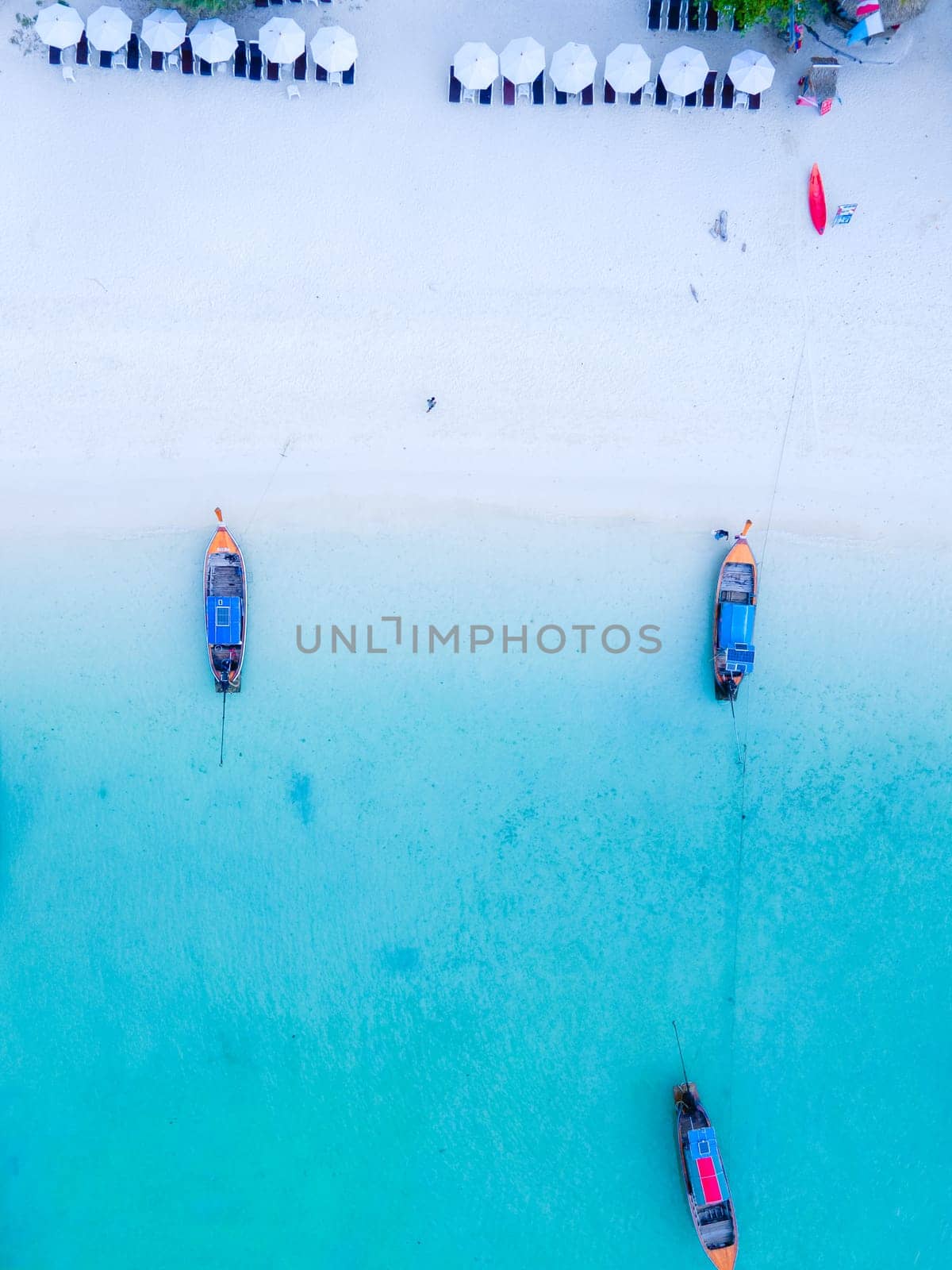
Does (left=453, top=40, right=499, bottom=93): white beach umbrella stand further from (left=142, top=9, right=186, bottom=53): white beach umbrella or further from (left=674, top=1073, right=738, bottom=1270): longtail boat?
(left=674, top=1073, right=738, bottom=1270): longtail boat

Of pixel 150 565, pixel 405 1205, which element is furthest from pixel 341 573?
pixel 405 1205

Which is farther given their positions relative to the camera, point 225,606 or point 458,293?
point 458,293

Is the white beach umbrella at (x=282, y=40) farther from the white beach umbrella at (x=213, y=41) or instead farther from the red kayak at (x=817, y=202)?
the red kayak at (x=817, y=202)

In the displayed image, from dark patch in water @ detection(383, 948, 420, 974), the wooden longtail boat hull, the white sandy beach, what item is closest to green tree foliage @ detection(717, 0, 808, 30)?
the white sandy beach

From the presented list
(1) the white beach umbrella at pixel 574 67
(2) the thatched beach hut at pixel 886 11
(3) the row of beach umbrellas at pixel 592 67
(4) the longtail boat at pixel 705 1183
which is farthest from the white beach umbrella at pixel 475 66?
(4) the longtail boat at pixel 705 1183

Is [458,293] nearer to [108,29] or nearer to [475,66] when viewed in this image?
[475,66]

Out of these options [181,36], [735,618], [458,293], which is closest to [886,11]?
[458,293]
